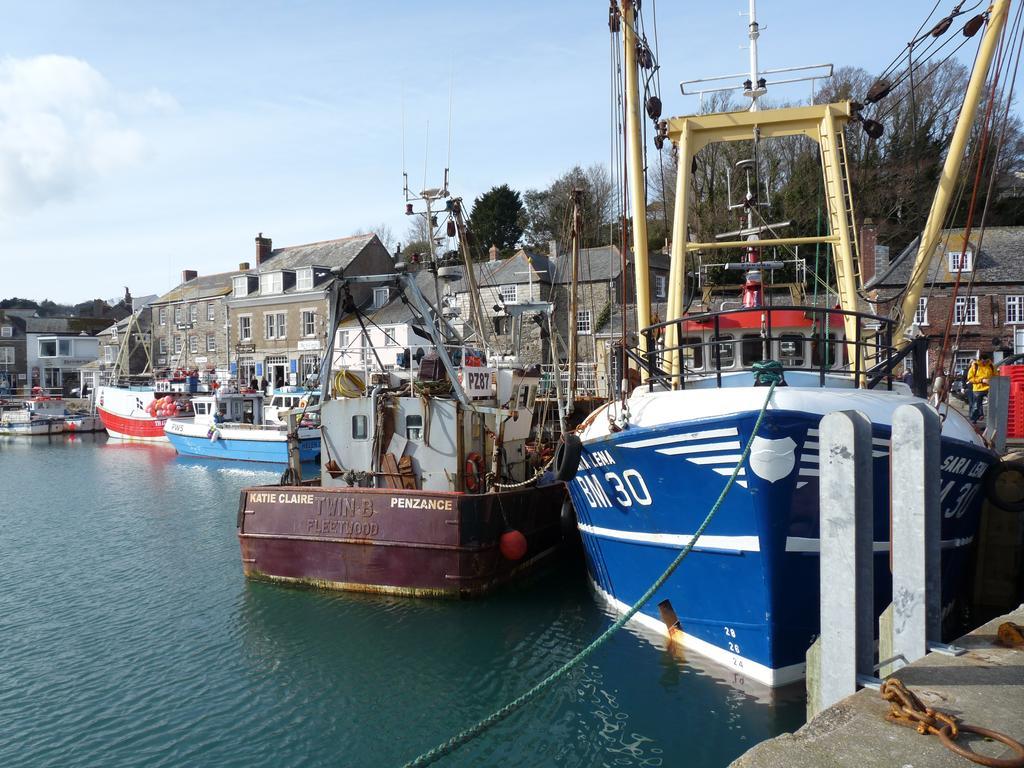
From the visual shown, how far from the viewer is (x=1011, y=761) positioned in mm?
3879

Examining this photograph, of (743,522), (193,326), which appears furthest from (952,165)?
(193,326)

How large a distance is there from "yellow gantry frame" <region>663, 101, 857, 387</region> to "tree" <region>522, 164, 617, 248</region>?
44365mm

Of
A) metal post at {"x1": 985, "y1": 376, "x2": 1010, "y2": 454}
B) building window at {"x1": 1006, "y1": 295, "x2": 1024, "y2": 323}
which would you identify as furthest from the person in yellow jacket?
building window at {"x1": 1006, "y1": 295, "x2": 1024, "y2": 323}

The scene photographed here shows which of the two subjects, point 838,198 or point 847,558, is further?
point 838,198

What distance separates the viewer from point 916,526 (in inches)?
210

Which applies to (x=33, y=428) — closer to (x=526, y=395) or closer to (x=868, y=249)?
(x=526, y=395)

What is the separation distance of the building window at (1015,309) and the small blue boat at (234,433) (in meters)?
31.5

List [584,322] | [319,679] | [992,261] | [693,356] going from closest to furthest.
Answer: [319,679] < [693,356] < [992,261] < [584,322]

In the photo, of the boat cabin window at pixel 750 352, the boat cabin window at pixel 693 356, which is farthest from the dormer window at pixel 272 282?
the boat cabin window at pixel 750 352

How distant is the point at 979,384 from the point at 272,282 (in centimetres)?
4229

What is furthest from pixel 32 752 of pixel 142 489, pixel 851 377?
pixel 142 489

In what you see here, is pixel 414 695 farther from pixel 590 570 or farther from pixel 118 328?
pixel 118 328

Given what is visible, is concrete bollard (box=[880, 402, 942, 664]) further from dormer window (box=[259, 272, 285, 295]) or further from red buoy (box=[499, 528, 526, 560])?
dormer window (box=[259, 272, 285, 295])

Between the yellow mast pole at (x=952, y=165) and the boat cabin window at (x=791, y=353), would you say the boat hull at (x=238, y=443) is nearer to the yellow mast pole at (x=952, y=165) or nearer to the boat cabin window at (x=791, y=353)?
the boat cabin window at (x=791, y=353)
